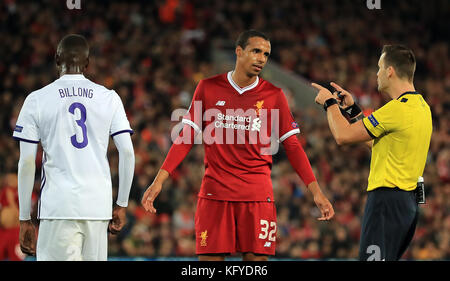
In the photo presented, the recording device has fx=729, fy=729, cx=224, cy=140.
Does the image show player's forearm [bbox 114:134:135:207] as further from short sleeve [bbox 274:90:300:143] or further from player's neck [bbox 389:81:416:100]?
player's neck [bbox 389:81:416:100]

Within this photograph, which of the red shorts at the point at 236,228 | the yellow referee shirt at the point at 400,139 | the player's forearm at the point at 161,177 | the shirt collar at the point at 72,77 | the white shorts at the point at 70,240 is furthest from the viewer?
the player's forearm at the point at 161,177

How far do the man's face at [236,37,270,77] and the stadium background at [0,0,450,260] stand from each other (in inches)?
239

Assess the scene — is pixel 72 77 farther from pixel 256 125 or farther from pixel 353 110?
pixel 353 110

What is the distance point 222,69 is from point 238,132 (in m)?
12.4

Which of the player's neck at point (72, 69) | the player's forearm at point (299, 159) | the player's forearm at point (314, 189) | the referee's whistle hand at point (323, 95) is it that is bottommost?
the player's forearm at point (314, 189)

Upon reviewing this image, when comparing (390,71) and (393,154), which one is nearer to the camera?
(393,154)

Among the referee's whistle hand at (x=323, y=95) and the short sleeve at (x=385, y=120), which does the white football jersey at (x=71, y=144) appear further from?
the short sleeve at (x=385, y=120)

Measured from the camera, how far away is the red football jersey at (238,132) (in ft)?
20.0

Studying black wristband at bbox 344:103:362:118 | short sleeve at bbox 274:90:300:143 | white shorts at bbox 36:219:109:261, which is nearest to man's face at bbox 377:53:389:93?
black wristband at bbox 344:103:362:118

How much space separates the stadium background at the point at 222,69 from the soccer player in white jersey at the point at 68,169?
6.17 meters

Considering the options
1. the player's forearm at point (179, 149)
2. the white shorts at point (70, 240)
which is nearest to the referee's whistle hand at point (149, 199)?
the player's forearm at point (179, 149)

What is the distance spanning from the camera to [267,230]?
605 centimetres

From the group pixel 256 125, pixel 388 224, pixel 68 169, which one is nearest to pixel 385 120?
pixel 388 224

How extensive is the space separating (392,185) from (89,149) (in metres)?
2.34
